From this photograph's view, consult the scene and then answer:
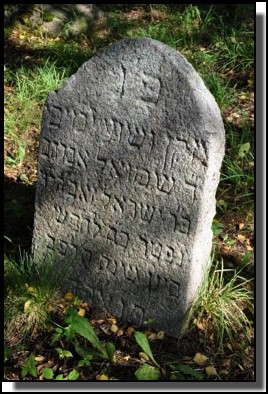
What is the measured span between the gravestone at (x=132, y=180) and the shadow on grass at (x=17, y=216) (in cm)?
28

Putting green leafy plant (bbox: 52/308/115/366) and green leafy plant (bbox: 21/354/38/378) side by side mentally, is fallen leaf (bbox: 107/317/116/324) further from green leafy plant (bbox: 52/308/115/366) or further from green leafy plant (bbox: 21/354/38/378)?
green leafy plant (bbox: 21/354/38/378)

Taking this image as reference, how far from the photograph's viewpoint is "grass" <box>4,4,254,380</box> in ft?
9.98

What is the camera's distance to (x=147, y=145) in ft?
8.98

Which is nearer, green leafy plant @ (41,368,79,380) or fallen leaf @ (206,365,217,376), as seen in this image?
green leafy plant @ (41,368,79,380)

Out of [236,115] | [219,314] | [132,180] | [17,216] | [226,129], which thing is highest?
[236,115]

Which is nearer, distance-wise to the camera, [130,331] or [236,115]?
[130,331]

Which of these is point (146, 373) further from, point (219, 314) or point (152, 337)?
point (219, 314)

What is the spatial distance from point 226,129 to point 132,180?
5.70 feet

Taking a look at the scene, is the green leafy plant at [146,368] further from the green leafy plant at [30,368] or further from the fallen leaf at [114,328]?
the green leafy plant at [30,368]

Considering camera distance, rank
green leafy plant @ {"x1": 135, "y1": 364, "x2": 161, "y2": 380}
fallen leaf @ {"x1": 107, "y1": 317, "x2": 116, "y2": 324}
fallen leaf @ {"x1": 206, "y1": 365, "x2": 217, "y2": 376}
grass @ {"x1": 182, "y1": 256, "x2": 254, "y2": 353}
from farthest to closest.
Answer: fallen leaf @ {"x1": 107, "y1": 317, "x2": 116, "y2": 324}
grass @ {"x1": 182, "y1": 256, "x2": 254, "y2": 353}
fallen leaf @ {"x1": 206, "y1": 365, "x2": 217, "y2": 376}
green leafy plant @ {"x1": 135, "y1": 364, "x2": 161, "y2": 380}

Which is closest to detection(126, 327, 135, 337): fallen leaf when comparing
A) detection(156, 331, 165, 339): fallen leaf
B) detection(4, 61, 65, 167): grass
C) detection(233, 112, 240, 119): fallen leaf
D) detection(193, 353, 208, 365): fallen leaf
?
detection(156, 331, 165, 339): fallen leaf

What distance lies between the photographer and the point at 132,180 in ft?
9.35

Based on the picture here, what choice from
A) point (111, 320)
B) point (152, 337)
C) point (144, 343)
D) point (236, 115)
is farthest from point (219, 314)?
point (236, 115)

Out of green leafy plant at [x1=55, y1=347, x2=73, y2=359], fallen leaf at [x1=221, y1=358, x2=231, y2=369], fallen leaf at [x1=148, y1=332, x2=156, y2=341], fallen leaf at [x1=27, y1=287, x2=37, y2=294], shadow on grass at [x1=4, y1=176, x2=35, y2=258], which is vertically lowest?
fallen leaf at [x1=221, y1=358, x2=231, y2=369]
